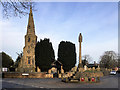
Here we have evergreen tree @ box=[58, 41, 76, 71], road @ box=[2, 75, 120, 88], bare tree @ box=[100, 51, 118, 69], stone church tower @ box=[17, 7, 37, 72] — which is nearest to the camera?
road @ box=[2, 75, 120, 88]

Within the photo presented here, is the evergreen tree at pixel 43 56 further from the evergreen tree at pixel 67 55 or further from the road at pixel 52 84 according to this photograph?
the road at pixel 52 84

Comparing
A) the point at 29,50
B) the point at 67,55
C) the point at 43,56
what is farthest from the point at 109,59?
the point at 43,56

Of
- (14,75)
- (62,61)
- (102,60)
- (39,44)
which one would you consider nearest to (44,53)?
(39,44)

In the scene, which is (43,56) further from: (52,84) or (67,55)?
(52,84)

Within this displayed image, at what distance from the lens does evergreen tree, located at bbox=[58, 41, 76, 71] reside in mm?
39531

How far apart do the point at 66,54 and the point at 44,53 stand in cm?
712

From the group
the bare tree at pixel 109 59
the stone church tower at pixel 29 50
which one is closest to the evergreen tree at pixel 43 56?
the stone church tower at pixel 29 50

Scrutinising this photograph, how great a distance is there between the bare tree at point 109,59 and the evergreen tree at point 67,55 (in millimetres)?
31105

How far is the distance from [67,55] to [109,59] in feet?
114

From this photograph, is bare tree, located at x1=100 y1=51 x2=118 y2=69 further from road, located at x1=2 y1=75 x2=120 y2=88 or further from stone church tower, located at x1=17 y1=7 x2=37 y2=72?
road, located at x1=2 y1=75 x2=120 y2=88

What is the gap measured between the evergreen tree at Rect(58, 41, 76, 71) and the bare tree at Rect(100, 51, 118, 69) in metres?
31.1

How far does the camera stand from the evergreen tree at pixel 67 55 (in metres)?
39.5

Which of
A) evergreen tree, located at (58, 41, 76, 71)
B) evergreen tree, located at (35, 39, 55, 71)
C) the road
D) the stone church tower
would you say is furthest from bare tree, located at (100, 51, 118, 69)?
the road

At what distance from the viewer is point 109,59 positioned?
224 feet
